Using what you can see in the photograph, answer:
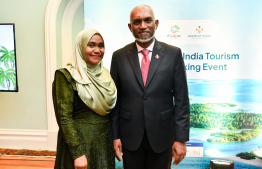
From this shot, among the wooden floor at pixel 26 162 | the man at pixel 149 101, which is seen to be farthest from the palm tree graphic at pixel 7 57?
the man at pixel 149 101

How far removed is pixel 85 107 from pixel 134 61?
445 mm

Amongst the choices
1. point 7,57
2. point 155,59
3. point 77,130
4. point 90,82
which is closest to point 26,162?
point 7,57

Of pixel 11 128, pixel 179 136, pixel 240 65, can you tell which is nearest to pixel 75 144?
pixel 179 136

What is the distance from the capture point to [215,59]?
2.95 meters

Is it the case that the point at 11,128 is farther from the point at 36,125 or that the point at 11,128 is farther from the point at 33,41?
the point at 33,41

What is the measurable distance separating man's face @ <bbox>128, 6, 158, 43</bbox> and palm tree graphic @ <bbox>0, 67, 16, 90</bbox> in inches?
103

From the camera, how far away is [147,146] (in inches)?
68.0

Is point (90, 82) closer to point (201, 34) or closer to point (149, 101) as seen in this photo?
point (149, 101)

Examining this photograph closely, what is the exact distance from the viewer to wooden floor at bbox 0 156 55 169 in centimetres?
330

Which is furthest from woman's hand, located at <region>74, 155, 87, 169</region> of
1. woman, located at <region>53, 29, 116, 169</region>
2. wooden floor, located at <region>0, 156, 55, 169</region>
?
wooden floor, located at <region>0, 156, 55, 169</region>

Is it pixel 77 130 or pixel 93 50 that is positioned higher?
pixel 93 50

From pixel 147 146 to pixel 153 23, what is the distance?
0.83 m

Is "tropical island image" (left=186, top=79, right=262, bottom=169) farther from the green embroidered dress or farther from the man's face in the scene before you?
the green embroidered dress

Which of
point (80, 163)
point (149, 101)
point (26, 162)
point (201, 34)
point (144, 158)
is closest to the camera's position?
point (80, 163)
